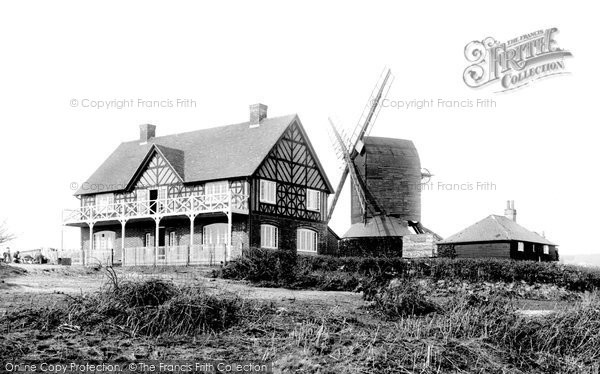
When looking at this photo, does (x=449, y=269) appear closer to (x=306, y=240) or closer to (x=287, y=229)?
(x=287, y=229)

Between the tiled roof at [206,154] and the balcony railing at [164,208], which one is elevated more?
the tiled roof at [206,154]

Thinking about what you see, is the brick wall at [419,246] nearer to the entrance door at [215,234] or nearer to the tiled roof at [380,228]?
the tiled roof at [380,228]

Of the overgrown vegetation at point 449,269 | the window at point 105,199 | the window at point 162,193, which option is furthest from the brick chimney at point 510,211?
the window at point 105,199

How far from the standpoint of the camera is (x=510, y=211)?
53.4m

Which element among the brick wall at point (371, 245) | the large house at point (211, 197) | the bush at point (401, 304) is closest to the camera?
the bush at point (401, 304)

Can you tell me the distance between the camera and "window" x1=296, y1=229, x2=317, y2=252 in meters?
43.5

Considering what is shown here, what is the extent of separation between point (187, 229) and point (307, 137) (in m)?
8.80

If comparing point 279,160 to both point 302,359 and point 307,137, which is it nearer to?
point 307,137

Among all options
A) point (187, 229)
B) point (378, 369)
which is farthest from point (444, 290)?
point (187, 229)

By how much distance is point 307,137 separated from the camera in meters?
44.0

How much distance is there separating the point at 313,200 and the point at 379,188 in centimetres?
635

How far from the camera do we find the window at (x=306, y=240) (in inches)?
1714

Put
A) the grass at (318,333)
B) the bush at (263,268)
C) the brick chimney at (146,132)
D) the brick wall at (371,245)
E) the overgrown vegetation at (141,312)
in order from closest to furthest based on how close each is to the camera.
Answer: the grass at (318,333), the overgrown vegetation at (141,312), the bush at (263,268), the brick wall at (371,245), the brick chimney at (146,132)

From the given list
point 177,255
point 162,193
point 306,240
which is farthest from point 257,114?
point 177,255
